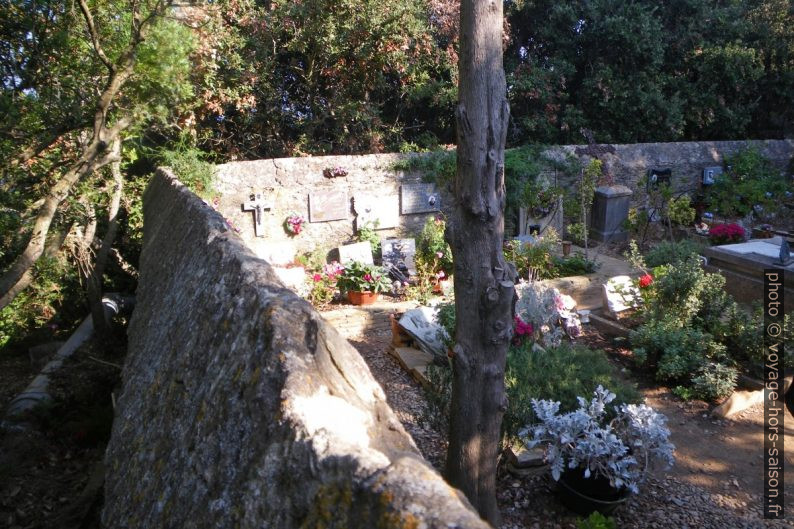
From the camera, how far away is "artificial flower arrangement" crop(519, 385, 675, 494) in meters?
3.73

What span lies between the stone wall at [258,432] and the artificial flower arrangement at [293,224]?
713 centimetres

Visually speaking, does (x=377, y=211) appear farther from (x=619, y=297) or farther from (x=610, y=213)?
(x=610, y=213)

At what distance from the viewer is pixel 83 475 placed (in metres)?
4.85

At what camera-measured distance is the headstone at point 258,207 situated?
32.1ft

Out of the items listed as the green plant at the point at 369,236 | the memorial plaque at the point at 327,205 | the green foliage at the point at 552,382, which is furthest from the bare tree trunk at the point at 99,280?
the green foliage at the point at 552,382

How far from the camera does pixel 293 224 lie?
10.0 meters

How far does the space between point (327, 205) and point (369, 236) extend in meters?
0.99

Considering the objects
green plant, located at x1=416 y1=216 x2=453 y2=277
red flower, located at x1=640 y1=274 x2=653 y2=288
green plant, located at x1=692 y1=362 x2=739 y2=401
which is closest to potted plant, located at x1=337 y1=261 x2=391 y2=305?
green plant, located at x1=416 y1=216 x2=453 y2=277

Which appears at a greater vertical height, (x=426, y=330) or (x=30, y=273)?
(x=30, y=273)

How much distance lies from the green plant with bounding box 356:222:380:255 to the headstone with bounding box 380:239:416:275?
0.75 feet

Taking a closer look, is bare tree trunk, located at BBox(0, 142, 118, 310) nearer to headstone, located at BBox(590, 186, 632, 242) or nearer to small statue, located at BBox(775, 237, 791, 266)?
small statue, located at BBox(775, 237, 791, 266)

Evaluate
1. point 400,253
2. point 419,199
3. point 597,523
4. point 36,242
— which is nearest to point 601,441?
point 597,523

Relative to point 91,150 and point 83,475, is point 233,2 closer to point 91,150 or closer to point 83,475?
point 91,150

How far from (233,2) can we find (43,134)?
7218 millimetres
